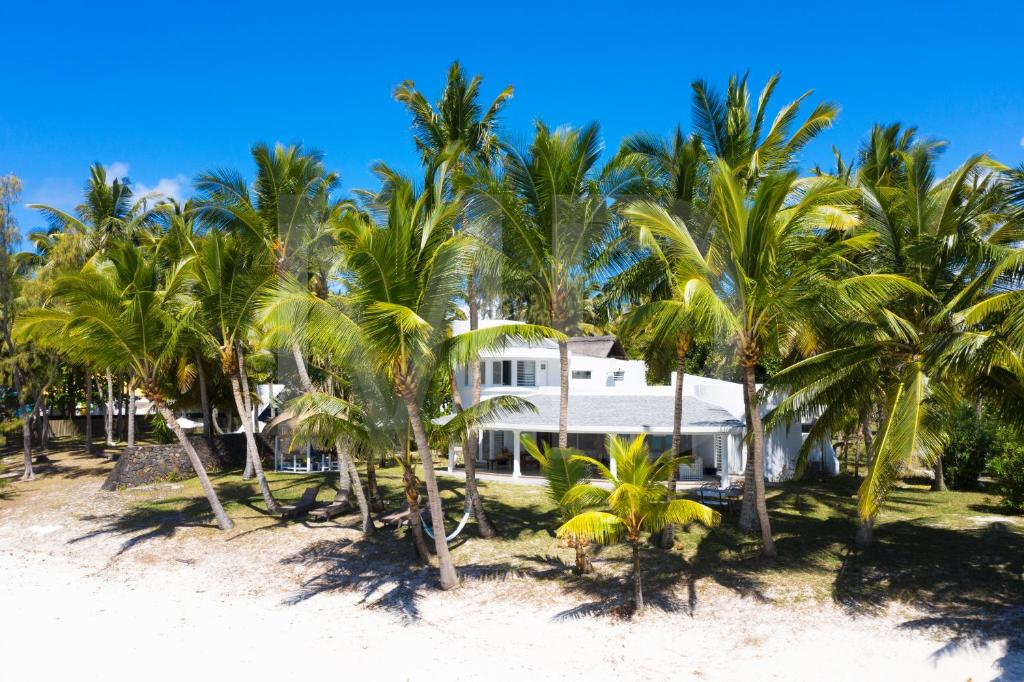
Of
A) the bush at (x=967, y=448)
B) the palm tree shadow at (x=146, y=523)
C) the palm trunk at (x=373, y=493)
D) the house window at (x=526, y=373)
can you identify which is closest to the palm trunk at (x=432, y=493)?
the palm trunk at (x=373, y=493)

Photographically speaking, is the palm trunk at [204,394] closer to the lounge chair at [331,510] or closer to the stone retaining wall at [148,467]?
the stone retaining wall at [148,467]

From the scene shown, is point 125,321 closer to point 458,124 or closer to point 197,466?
point 197,466

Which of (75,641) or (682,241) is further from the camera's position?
(682,241)

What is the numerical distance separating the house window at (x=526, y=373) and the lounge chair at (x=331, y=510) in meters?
11.2

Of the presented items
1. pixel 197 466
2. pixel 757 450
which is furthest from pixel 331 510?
pixel 757 450

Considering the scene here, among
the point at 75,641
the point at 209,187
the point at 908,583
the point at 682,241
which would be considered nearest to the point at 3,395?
the point at 209,187

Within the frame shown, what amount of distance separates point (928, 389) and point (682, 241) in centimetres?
468

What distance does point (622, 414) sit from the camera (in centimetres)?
2395

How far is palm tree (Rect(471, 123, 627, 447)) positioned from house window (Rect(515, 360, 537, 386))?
1347cm

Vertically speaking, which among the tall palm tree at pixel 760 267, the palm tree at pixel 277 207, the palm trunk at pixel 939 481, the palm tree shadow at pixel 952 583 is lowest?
the palm tree shadow at pixel 952 583

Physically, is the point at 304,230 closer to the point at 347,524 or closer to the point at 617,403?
the point at 347,524

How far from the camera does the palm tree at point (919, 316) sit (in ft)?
33.9

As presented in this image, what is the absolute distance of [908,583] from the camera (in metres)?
11.1

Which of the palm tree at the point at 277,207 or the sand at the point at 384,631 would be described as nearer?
the sand at the point at 384,631
